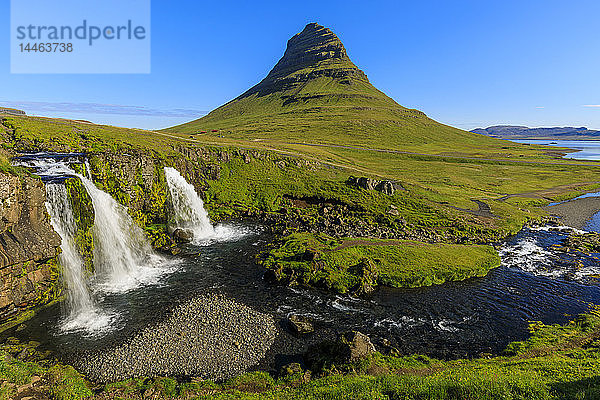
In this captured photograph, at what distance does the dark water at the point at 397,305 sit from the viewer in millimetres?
28875

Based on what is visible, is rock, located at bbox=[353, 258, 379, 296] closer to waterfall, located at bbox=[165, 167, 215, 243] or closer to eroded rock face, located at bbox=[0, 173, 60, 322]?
waterfall, located at bbox=[165, 167, 215, 243]

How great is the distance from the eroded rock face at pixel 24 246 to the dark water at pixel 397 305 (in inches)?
115

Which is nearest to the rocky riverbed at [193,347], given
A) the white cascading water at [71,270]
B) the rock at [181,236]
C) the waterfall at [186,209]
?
the white cascading water at [71,270]

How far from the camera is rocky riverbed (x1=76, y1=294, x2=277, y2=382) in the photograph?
80.3ft

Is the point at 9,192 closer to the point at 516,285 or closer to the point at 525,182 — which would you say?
the point at 516,285

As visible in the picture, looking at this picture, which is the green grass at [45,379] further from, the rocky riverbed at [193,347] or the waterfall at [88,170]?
the waterfall at [88,170]

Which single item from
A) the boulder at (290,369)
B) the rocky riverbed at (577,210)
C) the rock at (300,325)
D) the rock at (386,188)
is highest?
the rock at (386,188)

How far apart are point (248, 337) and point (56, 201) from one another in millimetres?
31589

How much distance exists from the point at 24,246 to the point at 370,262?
43.6m

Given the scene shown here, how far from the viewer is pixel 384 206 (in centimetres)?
7125

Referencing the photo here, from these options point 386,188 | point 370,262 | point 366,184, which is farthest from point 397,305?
point 386,188

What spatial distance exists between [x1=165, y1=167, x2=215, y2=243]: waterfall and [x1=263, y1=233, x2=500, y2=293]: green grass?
1870 cm

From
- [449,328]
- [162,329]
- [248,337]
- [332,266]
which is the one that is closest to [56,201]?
[162,329]

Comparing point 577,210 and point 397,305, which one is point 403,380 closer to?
point 397,305
